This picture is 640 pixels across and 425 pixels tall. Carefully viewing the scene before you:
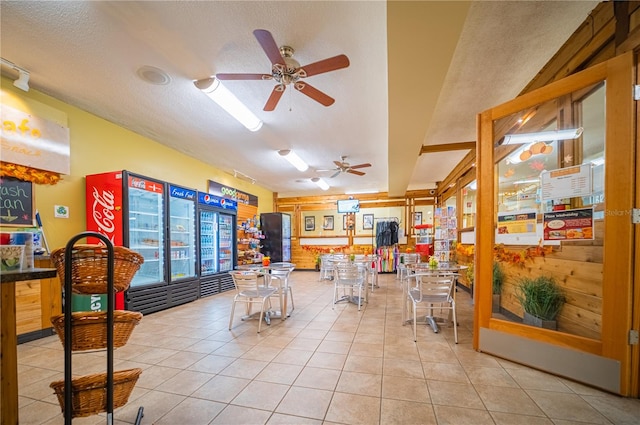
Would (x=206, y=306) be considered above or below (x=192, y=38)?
below

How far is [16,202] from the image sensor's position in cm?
319

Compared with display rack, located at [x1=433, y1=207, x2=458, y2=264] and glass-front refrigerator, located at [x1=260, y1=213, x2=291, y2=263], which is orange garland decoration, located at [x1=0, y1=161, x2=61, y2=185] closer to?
glass-front refrigerator, located at [x1=260, y1=213, x2=291, y2=263]

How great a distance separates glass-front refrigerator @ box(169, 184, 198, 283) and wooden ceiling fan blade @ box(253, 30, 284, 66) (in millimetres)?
3706

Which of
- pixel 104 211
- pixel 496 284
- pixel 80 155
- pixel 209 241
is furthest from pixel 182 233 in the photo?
pixel 496 284

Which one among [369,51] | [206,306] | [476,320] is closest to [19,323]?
[206,306]

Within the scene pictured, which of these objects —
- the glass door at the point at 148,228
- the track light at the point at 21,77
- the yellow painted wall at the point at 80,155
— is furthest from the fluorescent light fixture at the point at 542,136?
the yellow painted wall at the point at 80,155

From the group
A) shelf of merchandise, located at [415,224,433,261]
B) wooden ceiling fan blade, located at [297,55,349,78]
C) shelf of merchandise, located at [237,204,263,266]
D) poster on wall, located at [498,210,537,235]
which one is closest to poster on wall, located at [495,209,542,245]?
poster on wall, located at [498,210,537,235]

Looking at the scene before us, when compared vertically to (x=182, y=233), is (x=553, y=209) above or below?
above

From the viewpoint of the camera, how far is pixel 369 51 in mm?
2637

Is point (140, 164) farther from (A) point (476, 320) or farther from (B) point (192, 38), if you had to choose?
(A) point (476, 320)

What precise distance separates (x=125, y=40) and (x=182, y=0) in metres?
0.92

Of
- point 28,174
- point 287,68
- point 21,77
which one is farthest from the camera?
point 28,174

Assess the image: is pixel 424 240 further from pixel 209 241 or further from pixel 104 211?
pixel 104 211

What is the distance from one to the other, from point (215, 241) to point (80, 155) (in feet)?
10.1
